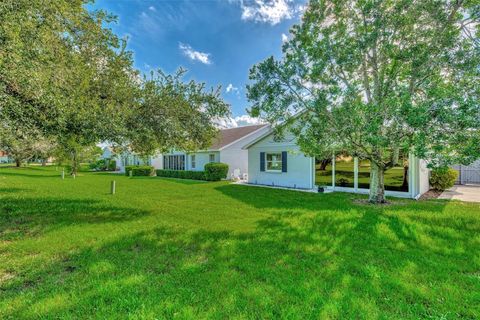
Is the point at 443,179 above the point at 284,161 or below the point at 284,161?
below

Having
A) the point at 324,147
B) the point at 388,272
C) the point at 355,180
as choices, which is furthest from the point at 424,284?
the point at 355,180

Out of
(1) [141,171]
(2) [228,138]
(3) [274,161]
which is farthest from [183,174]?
(3) [274,161]

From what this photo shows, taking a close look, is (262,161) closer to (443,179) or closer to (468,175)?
(443,179)

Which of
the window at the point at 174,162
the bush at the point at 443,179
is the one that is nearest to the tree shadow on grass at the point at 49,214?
the window at the point at 174,162

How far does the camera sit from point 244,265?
4.36m

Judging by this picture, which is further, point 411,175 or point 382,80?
point 411,175

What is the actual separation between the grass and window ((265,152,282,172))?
796cm

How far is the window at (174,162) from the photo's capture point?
1030 inches

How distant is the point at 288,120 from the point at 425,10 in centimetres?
550

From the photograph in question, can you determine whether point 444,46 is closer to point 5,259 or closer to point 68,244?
point 68,244

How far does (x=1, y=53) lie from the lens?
397cm

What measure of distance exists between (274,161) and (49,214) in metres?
12.4

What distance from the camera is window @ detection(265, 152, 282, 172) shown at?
16164mm

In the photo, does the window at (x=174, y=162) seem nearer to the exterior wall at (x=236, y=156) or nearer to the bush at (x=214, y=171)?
the exterior wall at (x=236, y=156)
